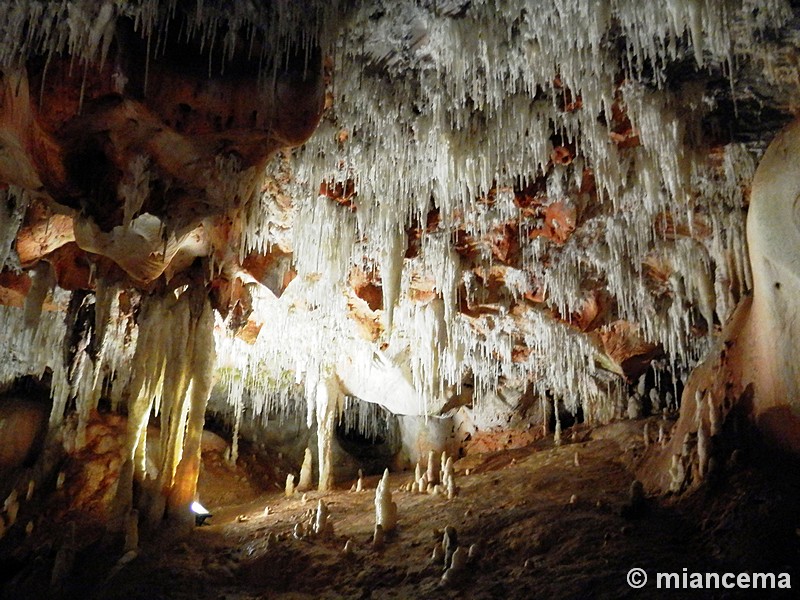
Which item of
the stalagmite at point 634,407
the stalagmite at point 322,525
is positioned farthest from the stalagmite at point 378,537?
the stalagmite at point 634,407

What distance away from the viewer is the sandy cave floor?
5.36m

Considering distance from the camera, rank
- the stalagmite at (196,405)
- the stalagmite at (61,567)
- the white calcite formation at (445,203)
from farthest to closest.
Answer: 1. the stalagmite at (196,405)
2. the stalagmite at (61,567)
3. the white calcite formation at (445,203)

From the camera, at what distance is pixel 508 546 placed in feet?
21.9

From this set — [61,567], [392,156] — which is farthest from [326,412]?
[392,156]

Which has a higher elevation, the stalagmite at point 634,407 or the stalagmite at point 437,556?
the stalagmite at point 634,407

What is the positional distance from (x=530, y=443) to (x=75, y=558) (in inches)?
423

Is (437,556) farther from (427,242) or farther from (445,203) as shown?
(427,242)

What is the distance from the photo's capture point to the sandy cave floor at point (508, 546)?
211 inches

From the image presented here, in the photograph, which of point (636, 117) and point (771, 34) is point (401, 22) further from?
point (771, 34)

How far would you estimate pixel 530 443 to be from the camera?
15.2 metres

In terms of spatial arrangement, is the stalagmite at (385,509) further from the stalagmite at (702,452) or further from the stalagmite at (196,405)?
the stalagmite at (702,452)

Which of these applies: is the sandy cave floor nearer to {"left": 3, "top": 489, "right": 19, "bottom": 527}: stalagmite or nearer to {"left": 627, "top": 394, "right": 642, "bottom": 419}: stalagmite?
{"left": 627, "top": 394, "right": 642, "bottom": 419}: stalagmite

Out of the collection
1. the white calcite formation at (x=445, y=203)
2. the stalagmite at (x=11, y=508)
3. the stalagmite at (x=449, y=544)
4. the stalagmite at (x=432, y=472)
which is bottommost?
the stalagmite at (x=11, y=508)

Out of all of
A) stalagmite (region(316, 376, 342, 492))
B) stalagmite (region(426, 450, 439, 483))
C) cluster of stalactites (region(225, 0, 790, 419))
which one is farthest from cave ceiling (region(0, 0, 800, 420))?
stalagmite (region(316, 376, 342, 492))
